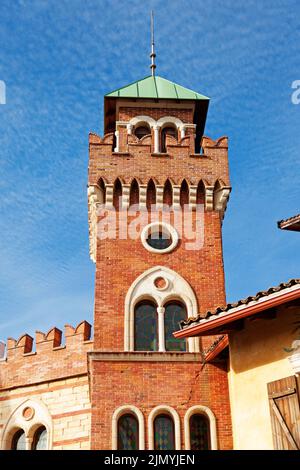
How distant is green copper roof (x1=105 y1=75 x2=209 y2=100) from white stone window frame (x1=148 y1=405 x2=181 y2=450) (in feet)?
31.8

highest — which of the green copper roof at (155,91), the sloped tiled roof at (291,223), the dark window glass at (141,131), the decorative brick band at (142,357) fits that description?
the green copper roof at (155,91)

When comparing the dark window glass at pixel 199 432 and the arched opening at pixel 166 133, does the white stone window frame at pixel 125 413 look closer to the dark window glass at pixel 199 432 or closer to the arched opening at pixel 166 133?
the dark window glass at pixel 199 432

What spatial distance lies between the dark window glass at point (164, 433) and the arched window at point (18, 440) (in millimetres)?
5973

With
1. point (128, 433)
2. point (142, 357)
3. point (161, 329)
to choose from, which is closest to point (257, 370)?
point (142, 357)

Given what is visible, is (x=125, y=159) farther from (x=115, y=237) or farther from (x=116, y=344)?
(x=116, y=344)

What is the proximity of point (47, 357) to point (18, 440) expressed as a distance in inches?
98.6

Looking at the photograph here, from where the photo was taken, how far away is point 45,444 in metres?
19.5

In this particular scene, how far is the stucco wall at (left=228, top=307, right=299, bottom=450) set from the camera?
499 inches

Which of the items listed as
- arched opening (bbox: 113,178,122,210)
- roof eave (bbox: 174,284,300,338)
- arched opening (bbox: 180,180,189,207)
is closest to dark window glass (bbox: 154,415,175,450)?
roof eave (bbox: 174,284,300,338)

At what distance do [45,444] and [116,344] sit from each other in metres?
4.92

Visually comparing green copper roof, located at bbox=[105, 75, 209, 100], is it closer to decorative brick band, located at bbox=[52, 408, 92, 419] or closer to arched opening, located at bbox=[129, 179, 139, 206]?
arched opening, located at bbox=[129, 179, 139, 206]

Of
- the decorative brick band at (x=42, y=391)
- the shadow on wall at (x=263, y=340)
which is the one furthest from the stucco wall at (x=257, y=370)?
the decorative brick band at (x=42, y=391)

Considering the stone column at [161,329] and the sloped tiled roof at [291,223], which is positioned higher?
the sloped tiled roof at [291,223]

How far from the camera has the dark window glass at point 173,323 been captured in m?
16.9
